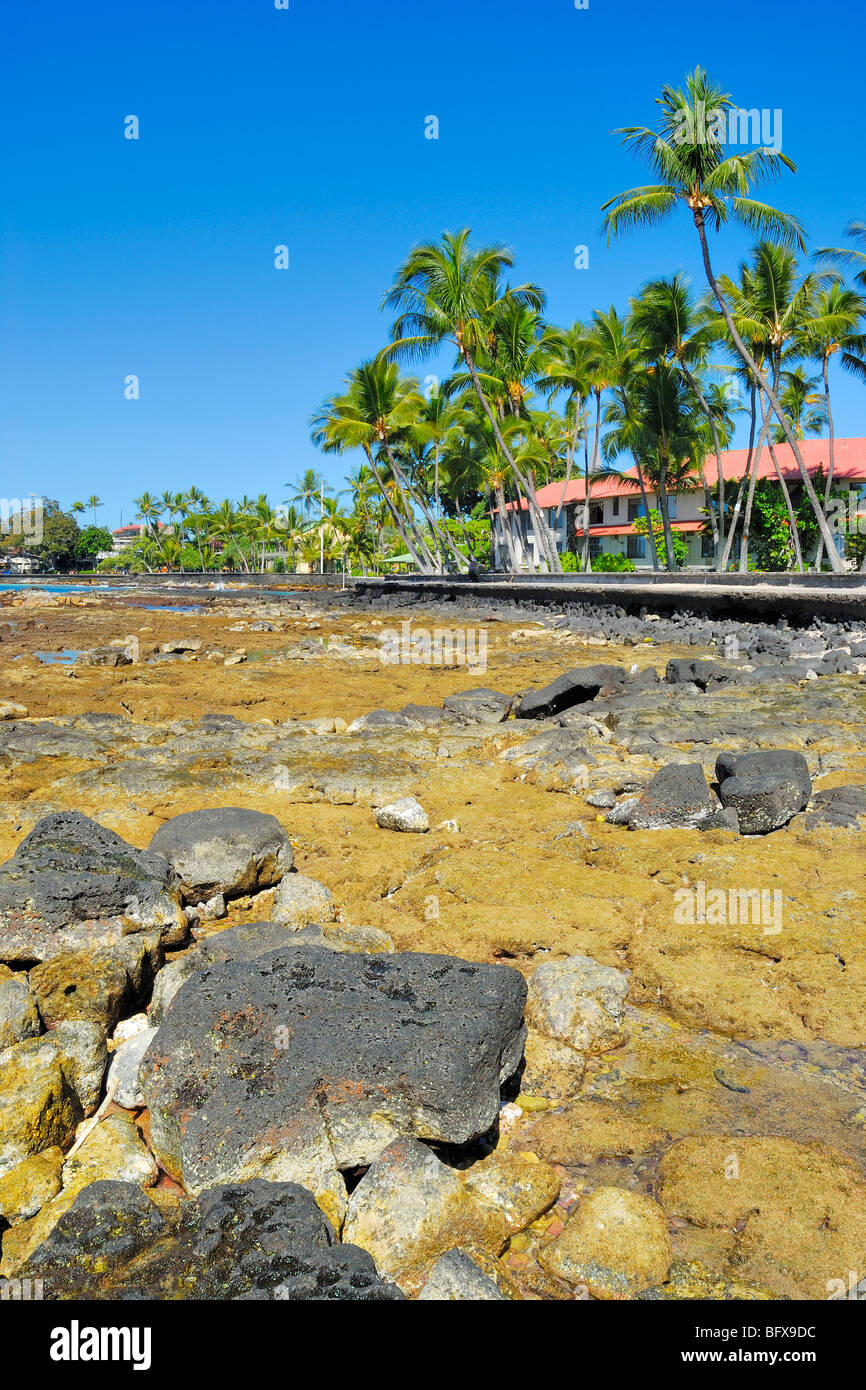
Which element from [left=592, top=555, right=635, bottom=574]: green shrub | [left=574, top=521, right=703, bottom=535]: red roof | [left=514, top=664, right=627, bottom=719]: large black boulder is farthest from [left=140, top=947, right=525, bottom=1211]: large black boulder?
Result: [left=574, top=521, right=703, bottom=535]: red roof

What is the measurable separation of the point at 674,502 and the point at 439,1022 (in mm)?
47555

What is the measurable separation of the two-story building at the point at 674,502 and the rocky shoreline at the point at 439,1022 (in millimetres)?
31636

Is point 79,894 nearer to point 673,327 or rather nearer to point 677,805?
point 677,805

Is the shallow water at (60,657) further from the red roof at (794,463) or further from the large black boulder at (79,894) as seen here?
the red roof at (794,463)

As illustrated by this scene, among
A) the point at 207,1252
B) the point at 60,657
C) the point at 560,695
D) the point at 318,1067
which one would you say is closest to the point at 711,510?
the point at 60,657

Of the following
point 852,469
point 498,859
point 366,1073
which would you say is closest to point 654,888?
point 498,859

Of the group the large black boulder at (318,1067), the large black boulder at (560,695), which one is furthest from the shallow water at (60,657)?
the large black boulder at (318,1067)

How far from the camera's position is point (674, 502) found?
1863 inches

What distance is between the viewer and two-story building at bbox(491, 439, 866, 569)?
3819cm

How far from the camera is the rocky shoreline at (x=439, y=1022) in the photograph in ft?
8.27

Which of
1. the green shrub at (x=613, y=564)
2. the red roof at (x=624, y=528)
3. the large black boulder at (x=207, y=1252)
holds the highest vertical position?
the red roof at (x=624, y=528)

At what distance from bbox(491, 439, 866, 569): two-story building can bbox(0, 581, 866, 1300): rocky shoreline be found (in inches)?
1246

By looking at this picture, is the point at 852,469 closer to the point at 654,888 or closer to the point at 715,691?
the point at 715,691

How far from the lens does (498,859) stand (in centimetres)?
558
